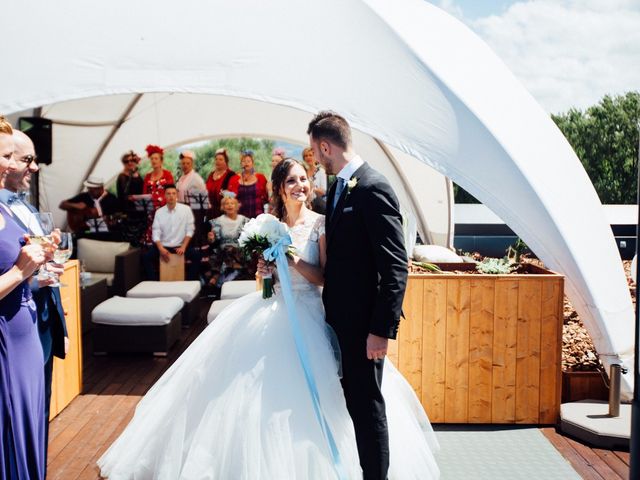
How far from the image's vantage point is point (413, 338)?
186 inches

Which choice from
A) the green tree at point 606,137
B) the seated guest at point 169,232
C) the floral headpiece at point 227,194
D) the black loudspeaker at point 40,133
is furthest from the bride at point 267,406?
the green tree at point 606,137

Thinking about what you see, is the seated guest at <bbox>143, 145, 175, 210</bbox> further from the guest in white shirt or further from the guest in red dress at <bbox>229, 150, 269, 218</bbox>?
the guest in red dress at <bbox>229, 150, 269, 218</bbox>

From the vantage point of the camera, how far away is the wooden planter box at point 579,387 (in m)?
5.04

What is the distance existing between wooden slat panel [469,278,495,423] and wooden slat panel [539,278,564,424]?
1.16 feet

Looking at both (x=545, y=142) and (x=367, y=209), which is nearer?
(x=367, y=209)

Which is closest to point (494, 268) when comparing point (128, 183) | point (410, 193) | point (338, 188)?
point (338, 188)

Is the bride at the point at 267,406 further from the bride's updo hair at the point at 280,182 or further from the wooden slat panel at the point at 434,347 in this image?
the wooden slat panel at the point at 434,347

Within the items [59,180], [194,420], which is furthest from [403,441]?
[59,180]

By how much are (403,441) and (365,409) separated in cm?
52

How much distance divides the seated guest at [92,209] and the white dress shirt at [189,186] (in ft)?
2.96

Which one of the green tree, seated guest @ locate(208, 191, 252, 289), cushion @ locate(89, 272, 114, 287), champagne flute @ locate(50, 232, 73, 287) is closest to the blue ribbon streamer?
champagne flute @ locate(50, 232, 73, 287)

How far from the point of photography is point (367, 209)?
303cm

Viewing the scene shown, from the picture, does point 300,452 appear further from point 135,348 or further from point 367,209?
point 135,348

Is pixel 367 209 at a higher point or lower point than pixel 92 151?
lower
